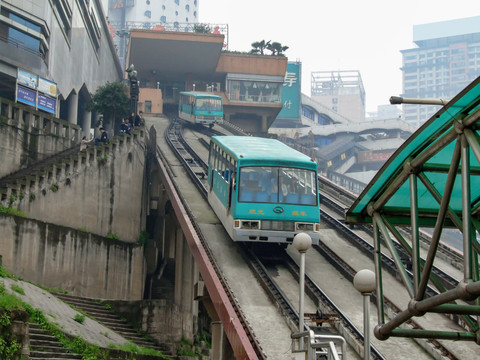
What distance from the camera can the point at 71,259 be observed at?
3388 centimetres

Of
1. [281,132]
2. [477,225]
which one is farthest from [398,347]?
[281,132]

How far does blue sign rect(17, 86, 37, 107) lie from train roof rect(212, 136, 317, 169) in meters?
15.9

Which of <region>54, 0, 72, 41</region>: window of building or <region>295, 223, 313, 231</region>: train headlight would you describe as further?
<region>54, 0, 72, 41</region>: window of building

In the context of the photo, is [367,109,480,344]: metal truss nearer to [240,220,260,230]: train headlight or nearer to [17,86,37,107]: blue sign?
[240,220,260,230]: train headlight


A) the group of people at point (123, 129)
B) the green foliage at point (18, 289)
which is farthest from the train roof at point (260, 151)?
the group of people at point (123, 129)

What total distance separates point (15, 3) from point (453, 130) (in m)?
39.7

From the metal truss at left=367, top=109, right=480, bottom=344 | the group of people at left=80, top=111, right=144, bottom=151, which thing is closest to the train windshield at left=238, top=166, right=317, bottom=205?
the metal truss at left=367, top=109, right=480, bottom=344

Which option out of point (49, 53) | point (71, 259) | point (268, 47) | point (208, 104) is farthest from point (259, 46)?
point (71, 259)

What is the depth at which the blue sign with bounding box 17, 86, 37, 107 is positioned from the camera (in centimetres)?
4100

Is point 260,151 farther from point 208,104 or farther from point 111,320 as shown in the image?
point 208,104

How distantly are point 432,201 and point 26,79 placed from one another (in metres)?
34.7

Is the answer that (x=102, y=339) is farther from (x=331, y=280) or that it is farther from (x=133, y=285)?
(x=133, y=285)

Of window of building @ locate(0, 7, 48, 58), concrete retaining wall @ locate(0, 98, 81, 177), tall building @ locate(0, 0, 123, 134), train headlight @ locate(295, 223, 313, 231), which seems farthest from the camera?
window of building @ locate(0, 7, 48, 58)

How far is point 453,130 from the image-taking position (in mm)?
7898
